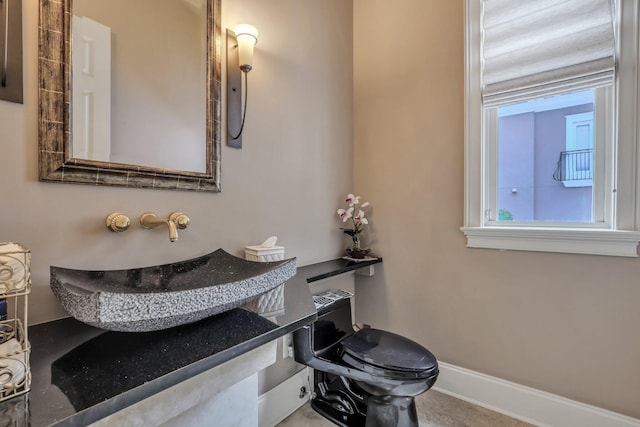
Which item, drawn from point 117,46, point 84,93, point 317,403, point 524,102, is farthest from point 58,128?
point 524,102

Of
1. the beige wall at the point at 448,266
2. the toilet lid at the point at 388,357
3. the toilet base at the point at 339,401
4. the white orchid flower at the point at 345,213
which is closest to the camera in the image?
the toilet lid at the point at 388,357

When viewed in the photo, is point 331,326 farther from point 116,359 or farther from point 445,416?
point 116,359

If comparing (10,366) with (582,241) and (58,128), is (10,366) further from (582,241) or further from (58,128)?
(582,241)

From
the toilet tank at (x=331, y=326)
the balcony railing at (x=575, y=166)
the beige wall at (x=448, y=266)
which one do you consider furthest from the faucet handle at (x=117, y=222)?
the balcony railing at (x=575, y=166)

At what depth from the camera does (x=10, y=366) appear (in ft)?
1.71

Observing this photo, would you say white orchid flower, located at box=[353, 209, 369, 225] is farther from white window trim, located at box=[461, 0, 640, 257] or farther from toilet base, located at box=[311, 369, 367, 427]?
toilet base, located at box=[311, 369, 367, 427]

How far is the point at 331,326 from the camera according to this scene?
1569 mm

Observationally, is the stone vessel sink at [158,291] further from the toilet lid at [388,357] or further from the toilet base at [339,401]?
the toilet base at [339,401]

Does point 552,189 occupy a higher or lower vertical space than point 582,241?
higher

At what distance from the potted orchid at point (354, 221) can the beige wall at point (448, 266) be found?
13cm

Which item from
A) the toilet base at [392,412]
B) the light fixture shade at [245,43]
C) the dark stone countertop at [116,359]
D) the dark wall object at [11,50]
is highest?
the light fixture shade at [245,43]

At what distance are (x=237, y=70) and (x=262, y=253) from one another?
2.74 ft

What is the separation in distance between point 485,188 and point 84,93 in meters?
1.90

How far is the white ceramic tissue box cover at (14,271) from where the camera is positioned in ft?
1.90
